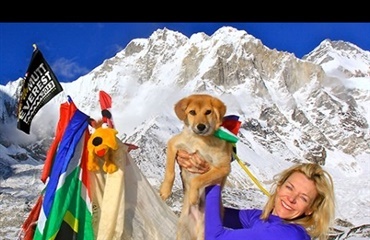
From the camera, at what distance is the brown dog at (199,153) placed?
1823 mm

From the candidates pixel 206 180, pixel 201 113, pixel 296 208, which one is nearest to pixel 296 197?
pixel 296 208

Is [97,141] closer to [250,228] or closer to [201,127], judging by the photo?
[201,127]

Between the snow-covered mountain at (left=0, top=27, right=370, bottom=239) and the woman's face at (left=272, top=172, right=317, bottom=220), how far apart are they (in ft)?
23.1

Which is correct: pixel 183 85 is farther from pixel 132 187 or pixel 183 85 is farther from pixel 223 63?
pixel 132 187

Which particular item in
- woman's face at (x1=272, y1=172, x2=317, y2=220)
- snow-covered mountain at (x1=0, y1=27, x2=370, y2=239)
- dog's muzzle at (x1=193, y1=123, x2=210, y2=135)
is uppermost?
snow-covered mountain at (x1=0, y1=27, x2=370, y2=239)

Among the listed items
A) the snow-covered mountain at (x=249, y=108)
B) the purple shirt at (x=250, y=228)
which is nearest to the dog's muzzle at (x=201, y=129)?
the purple shirt at (x=250, y=228)

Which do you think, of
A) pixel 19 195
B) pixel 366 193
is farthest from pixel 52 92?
pixel 366 193

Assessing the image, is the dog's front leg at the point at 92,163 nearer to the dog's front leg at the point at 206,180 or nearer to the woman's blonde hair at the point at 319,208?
the dog's front leg at the point at 206,180

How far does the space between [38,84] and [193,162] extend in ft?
1.94

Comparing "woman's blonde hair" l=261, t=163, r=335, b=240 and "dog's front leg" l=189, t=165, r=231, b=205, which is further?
"dog's front leg" l=189, t=165, r=231, b=205

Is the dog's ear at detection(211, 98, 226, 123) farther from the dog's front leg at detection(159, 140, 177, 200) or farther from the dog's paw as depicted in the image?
the dog's paw

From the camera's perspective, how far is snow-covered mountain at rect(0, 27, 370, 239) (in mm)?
12178

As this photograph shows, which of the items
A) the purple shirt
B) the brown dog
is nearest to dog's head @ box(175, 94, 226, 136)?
the brown dog

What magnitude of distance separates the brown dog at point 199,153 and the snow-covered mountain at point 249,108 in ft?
21.2
